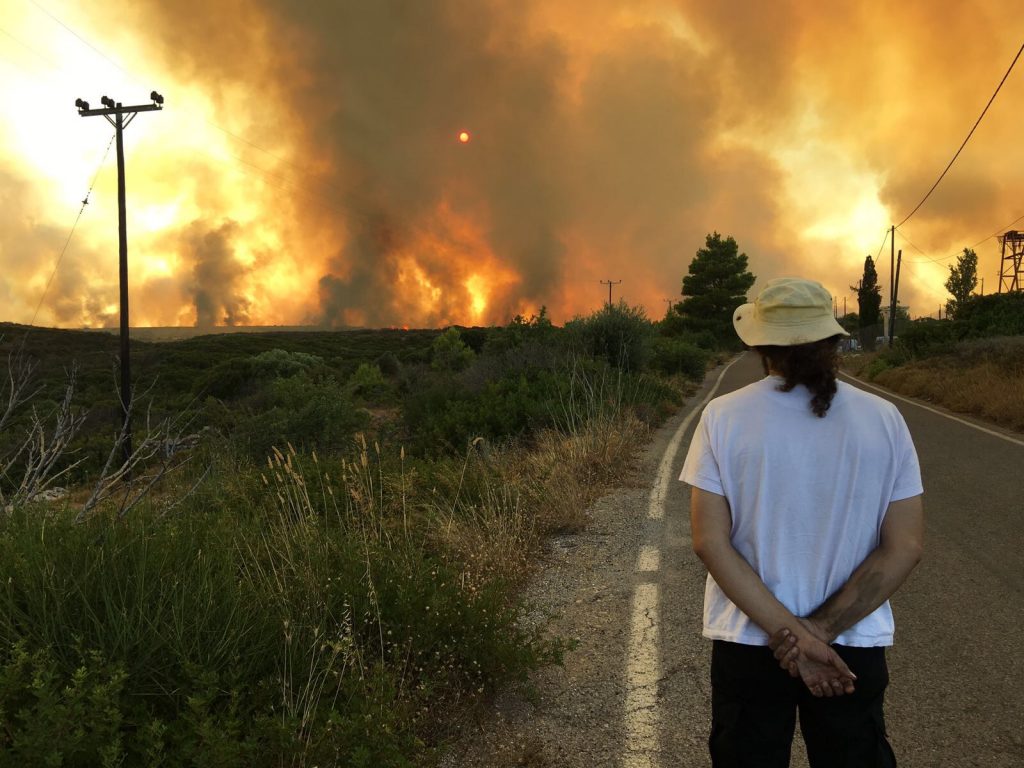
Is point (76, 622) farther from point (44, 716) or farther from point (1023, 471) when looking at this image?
point (1023, 471)

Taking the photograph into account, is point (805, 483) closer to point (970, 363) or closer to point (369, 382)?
point (970, 363)

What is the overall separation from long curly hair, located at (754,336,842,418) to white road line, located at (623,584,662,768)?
1898 mm

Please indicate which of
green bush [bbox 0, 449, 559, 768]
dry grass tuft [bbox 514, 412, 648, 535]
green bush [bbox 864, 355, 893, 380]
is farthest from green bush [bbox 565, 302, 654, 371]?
green bush [bbox 0, 449, 559, 768]

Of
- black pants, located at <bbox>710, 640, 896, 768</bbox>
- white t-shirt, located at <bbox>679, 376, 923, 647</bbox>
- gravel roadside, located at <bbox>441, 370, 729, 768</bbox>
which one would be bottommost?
gravel roadside, located at <bbox>441, 370, 729, 768</bbox>

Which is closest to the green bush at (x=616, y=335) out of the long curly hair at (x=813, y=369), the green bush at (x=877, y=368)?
the green bush at (x=877, y=368)

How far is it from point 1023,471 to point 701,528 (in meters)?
9.07

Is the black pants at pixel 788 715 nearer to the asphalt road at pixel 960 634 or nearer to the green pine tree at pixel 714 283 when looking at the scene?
the asphalt road at pixel 960 634

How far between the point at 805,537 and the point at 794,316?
0.60 meters

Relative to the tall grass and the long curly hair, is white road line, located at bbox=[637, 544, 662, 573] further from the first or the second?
the long curly hair

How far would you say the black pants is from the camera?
1771mm

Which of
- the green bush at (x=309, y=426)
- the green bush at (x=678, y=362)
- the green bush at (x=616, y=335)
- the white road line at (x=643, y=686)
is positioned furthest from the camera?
the green bush at (x=678, y=362)

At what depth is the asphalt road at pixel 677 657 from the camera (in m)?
2.93

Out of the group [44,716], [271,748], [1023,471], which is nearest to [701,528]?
[271,748]

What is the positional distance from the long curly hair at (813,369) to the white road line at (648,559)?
3.68 metres
